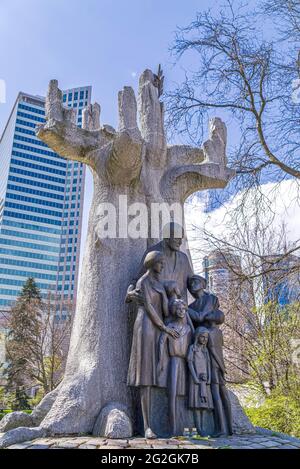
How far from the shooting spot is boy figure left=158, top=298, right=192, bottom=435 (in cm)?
494

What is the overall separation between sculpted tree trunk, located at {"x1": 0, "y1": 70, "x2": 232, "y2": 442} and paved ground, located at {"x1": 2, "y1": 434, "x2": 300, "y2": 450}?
0.48m

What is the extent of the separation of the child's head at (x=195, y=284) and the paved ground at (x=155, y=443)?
188 centimetres

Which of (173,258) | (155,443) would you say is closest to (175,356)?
(155,443)

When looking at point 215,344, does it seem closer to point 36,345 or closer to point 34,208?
point 36,345

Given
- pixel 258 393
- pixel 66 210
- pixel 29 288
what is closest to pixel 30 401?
pixel 29 288

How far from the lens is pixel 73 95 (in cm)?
A: 10688

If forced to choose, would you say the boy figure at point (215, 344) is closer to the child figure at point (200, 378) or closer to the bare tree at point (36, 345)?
the child figure at point (200, 378)

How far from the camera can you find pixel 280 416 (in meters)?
8.34

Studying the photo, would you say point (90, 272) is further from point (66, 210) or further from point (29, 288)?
point (66, 210)

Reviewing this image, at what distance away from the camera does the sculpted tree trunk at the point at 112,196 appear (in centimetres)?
526

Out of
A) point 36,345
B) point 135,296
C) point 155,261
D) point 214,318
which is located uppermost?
point 36,345

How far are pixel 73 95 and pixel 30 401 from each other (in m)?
92.1

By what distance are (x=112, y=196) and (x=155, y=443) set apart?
3490mm

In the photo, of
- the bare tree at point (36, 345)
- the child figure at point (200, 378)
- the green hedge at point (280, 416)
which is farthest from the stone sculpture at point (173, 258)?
the bare tree at point (36, 345)
